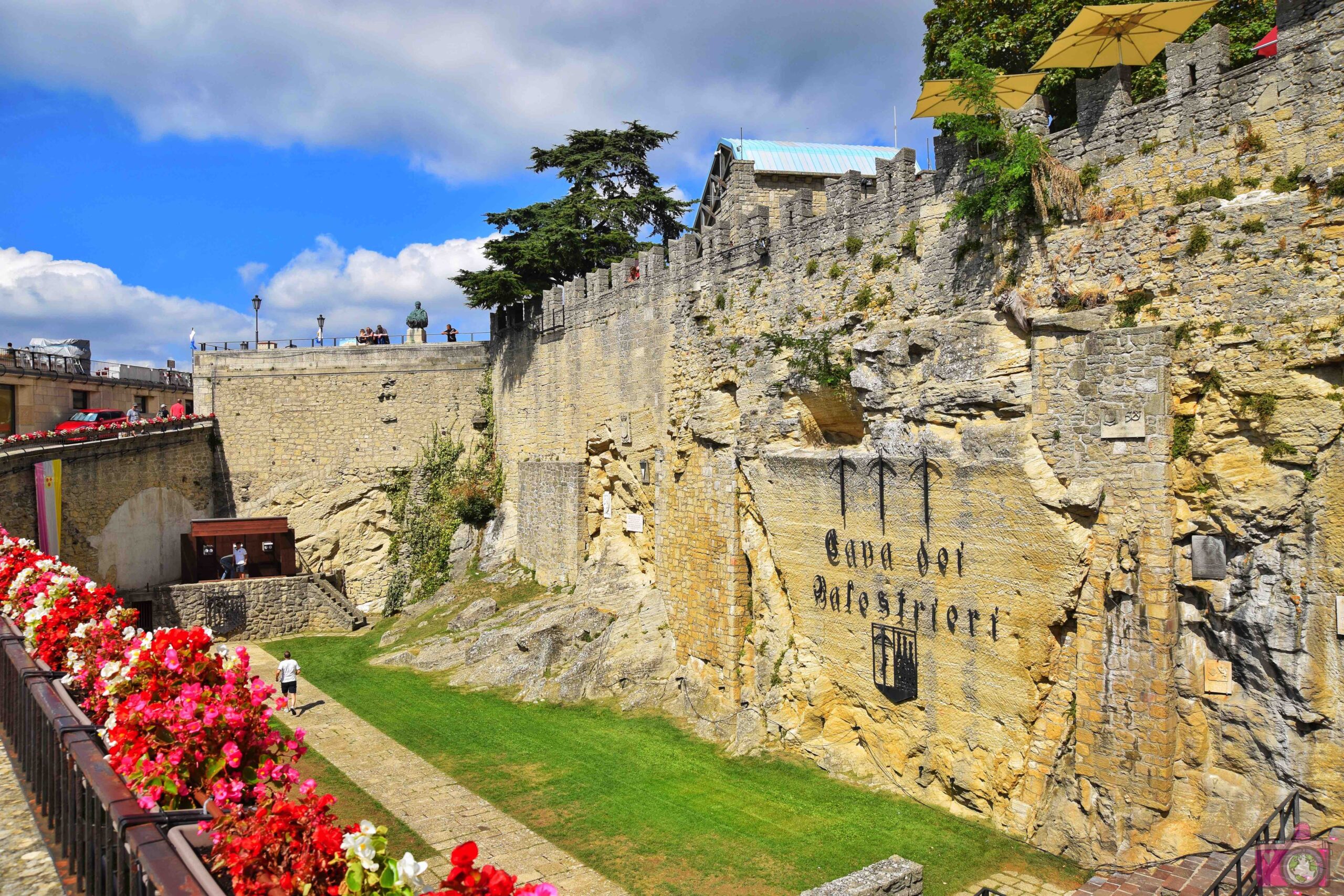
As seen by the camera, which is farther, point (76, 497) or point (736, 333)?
point (76, 497)

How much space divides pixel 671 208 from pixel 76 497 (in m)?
16.8

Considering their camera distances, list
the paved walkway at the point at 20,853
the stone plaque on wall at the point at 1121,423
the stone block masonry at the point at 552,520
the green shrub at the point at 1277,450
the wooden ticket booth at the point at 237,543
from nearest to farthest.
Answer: the paved walkway at the point at 20,853 < the green shrub at the point at 1277,450 < the stone plaque on wall at the point at 1121,423 < the stone block masonry at the point at 552,520 < the wooden ticket booth at the point at 237,543

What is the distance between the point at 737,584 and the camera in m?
14.2

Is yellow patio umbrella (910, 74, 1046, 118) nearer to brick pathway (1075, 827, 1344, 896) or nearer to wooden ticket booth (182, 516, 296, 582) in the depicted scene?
brick pathway (1075, 827, 1344, 896)

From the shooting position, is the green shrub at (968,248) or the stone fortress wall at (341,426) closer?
the green shrub at (968,248)

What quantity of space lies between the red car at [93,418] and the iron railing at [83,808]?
70.6ft

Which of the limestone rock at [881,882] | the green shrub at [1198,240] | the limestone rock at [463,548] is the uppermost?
the green shrub at [1198,240]

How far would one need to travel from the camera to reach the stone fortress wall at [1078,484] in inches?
321

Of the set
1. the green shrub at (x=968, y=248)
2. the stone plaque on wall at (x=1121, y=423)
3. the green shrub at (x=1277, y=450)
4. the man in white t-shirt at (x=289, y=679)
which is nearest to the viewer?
the green shrub at (x=1277, y=450)

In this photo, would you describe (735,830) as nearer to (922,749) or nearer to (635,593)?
(922,749)

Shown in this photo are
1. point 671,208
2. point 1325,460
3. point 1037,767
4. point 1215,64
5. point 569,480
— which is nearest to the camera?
point 1325,460

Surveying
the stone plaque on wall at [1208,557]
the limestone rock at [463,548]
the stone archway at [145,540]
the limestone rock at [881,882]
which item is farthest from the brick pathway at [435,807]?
the stone archway at [145,540]

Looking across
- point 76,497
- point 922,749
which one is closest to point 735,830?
point 922,749

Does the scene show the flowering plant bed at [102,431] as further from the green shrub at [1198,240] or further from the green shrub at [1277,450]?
the green shrub at [1277,450]
